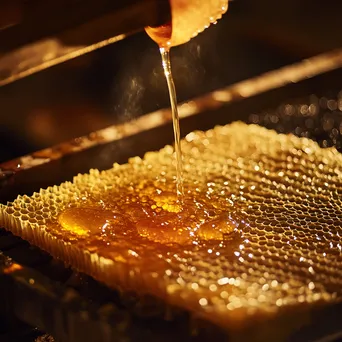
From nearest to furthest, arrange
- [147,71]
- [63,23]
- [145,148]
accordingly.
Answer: [63,23]
[145,148]
[147,71]

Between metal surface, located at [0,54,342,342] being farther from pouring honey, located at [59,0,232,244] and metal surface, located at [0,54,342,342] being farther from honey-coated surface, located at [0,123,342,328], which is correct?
pouring honey, located at [59,0,232,244]

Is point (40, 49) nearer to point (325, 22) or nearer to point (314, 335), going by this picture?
point (314, 335)

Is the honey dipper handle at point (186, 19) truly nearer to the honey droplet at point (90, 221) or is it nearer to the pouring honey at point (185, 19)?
the pouring honey at point (185, 19)

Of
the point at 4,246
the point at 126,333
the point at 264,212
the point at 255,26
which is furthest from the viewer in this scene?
the point at 255,26

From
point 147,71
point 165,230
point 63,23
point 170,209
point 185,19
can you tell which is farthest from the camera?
point 147,71

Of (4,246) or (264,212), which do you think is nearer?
(4,246)

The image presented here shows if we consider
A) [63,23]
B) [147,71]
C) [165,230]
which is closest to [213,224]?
[165,230]

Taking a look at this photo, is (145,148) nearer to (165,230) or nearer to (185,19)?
(165,230)

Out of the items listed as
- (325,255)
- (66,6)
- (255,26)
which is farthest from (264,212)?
(255,26)
